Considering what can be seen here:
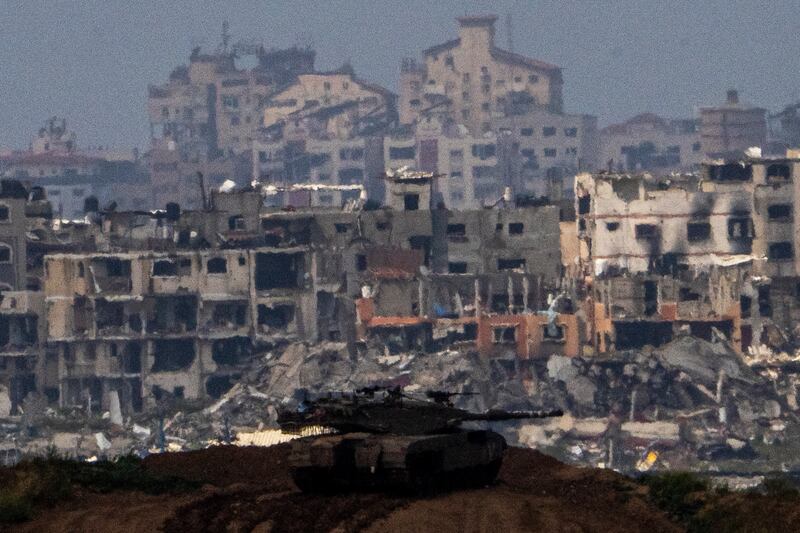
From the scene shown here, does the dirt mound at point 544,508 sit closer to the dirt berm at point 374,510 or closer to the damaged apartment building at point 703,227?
the dirt berm at point 374,510

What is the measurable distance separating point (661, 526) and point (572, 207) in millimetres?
91043

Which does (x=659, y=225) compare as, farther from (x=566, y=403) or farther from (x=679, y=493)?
(x=679, y=493)

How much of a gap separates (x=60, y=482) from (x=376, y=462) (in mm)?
4114

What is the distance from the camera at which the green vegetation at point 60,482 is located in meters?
29.1

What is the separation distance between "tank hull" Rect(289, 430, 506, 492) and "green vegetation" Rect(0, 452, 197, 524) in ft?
7.96

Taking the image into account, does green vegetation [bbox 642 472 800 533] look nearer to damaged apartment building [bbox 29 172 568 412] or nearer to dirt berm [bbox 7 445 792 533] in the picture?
dirt berm [bbox 7 445 792 533]

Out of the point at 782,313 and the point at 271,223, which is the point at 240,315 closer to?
the point at 271,223

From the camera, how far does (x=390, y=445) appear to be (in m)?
30.1

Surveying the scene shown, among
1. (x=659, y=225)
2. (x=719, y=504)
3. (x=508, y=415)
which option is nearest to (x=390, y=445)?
(x=508, y=415)

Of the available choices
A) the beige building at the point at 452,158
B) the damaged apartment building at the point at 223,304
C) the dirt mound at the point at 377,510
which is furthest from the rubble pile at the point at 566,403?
the beige building at the point at 452,158

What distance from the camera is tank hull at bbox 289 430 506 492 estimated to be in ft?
98.4

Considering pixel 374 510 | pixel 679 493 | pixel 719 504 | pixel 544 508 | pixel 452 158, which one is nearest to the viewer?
pixel 374 510

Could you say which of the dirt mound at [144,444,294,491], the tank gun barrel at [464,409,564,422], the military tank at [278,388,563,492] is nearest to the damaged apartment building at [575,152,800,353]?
the dirt mound at [144,444,294,491]

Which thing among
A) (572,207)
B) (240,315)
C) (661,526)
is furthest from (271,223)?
(661,526)
